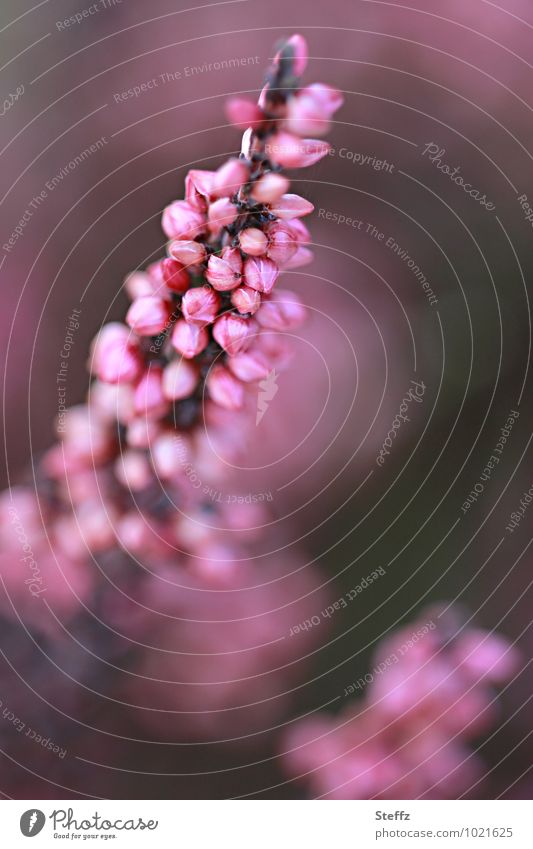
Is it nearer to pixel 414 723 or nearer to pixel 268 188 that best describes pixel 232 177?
pixel 268 188

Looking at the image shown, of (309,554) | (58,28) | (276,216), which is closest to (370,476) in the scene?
(309,554)

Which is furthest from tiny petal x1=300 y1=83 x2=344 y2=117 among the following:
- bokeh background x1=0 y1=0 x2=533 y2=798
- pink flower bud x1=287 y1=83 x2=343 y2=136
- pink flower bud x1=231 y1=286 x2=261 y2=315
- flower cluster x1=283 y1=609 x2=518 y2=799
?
flower cluster x1=283 y1=609 x2=518 y2=799

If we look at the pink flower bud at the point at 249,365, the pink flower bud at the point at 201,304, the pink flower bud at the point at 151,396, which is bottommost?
the pink flower bud at the point at 151,396

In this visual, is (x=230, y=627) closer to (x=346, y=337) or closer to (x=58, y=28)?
(x=346, y=337)

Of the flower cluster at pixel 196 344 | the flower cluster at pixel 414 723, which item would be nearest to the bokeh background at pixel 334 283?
the flower cluster at pixel 414 723

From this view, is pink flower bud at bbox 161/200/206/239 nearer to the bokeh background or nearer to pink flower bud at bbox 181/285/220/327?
pink flower bud at bbox 181/285/220/327

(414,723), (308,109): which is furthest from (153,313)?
(414,723)

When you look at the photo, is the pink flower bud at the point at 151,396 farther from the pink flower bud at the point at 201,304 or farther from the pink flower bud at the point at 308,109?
the pink flower bud at the point at 308,109
